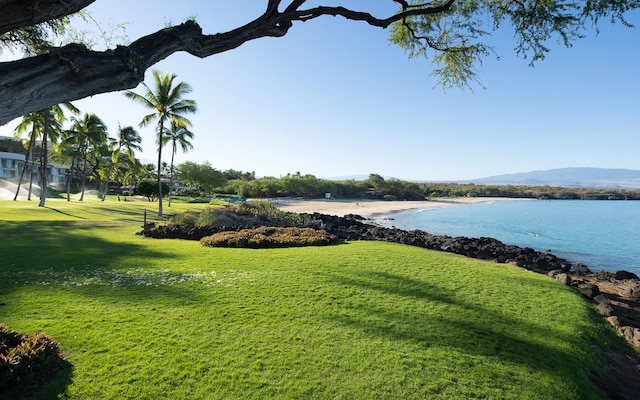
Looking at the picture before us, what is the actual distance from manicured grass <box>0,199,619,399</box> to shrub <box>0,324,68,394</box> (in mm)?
263

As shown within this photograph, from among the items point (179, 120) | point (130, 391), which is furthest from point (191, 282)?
→ point (179, 120)

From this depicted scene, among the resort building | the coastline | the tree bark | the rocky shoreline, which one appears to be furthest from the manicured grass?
the resort building

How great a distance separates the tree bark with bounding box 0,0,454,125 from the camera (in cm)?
313

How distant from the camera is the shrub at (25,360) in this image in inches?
153

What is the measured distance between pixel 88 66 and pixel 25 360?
3596 millimetres

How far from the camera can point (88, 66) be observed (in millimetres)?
3527

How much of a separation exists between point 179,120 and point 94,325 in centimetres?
2765

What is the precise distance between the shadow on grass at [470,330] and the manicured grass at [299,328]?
32 millimetres

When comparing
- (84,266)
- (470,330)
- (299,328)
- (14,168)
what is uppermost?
(14,168)

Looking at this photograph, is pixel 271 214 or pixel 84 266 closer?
pixel 84 266

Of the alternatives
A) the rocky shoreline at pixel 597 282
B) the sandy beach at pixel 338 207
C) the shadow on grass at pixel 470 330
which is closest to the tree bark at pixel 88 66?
the shadow on grass at pixel 470 330

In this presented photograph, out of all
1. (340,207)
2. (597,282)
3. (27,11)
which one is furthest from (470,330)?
(340,207)

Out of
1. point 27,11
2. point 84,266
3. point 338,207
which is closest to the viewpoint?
point 27,11

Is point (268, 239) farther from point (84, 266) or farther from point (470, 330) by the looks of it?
point (470, 330)
